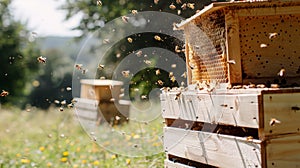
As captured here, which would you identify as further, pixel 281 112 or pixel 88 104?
pixel 88 104

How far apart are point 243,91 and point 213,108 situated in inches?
11.0

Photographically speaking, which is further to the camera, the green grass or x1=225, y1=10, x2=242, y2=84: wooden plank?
the green grass

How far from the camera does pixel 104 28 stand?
1143 centimetres

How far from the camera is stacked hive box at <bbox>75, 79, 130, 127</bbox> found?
712cm

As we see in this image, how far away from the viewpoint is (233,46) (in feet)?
7.36

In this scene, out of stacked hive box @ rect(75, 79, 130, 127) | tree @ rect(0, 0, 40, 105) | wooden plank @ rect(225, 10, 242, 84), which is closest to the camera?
wooden plank @ rect(225, 10, 242, 84)

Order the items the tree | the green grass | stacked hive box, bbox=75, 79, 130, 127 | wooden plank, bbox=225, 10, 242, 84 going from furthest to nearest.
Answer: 1. the tree
2. stacked hive box, bbox=75, 79, 130, 127
3. the green grass
4. wooden plank, bbox=225, 10, 242, 84

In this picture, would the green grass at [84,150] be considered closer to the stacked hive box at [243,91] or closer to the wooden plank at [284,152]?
the stacked hive box at [243,91]

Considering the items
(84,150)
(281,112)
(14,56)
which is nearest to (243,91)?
(281,112)

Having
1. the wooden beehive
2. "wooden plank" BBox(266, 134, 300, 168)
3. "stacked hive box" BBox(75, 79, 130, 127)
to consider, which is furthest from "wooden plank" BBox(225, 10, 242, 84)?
"stacked hive box" BBox(75, 79, 130, 127)

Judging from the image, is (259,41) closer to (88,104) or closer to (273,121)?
(273,121)

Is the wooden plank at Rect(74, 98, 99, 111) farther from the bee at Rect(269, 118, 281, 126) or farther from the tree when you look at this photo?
the tree

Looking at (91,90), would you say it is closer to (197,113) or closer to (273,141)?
(197,113)

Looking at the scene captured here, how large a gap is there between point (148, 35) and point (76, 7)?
374cm
